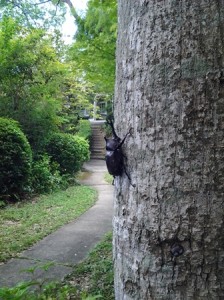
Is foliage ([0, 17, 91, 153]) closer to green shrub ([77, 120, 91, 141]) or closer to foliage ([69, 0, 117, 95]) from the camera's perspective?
foliage ([69, 0, 117, 95])

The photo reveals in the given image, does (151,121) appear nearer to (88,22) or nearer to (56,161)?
(88,22)

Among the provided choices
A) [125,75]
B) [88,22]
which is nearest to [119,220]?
[125,75]

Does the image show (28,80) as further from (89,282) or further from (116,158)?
(116,158)

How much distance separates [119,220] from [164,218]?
19cm

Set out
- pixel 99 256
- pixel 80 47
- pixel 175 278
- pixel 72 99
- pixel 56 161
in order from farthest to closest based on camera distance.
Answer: pixel 72 99 < pixel 56 161 < pixel 80 47 < pixel 99 256 < pixel 175 278

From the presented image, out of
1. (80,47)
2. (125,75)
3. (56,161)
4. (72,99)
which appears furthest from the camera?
(72,99)

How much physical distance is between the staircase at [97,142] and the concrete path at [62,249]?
10.7 m

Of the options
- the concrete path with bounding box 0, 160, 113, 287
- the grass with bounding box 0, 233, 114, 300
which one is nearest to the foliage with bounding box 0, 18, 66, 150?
the concrete path with bounding box 0, 160, 113, 287

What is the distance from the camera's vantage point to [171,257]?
913 millimetres

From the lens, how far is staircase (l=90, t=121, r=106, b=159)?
18.5 m

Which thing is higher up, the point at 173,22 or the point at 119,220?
the point at 173,22

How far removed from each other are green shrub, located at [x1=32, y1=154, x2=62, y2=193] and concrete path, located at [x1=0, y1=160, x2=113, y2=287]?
1.87m

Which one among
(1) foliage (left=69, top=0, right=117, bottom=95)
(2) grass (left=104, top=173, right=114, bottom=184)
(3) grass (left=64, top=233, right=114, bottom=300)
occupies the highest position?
(1) foliage (left=69, top=0, right=117, bottom=95)

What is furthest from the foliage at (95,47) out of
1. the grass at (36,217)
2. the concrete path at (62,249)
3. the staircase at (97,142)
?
the staircase at (97,142)
